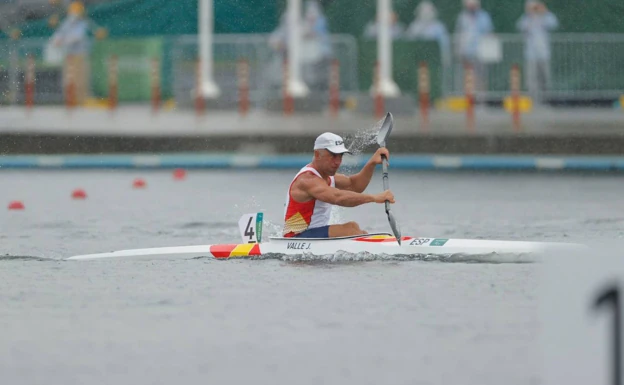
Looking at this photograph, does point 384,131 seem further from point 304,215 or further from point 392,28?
point 392,28

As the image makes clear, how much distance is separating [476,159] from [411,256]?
36.7 ft

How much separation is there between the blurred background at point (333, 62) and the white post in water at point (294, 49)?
0.09 feet

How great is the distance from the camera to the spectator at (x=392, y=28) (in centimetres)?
3118

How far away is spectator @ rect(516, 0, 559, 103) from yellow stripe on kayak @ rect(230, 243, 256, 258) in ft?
54.0

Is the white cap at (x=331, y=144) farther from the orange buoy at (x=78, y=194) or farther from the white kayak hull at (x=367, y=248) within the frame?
the orange buoy at (x=78, y=194)

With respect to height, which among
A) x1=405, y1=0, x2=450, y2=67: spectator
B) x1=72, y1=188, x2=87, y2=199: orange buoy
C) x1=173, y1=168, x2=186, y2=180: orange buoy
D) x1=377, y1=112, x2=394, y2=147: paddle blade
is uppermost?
x1=405, y1=0, x2=450, y2=67: spectator

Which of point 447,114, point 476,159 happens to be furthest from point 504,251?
point 447,114

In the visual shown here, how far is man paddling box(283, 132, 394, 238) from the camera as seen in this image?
12.0 m

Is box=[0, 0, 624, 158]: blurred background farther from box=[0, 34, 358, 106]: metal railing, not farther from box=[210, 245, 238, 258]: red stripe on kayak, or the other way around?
box=[210, 245, 238, 258]: red stripe on kayak

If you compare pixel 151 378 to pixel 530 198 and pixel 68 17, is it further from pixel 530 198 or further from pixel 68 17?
pixel 68 17

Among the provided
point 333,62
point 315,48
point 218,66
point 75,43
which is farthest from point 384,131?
point 75,43

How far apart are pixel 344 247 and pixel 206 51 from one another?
1684cm

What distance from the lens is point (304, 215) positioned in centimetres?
1227

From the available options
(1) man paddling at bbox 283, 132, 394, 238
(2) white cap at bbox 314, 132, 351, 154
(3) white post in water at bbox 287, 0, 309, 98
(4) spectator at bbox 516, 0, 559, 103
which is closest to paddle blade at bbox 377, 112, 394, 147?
(1) man paddling at bbox 283, 132, 394, 238
